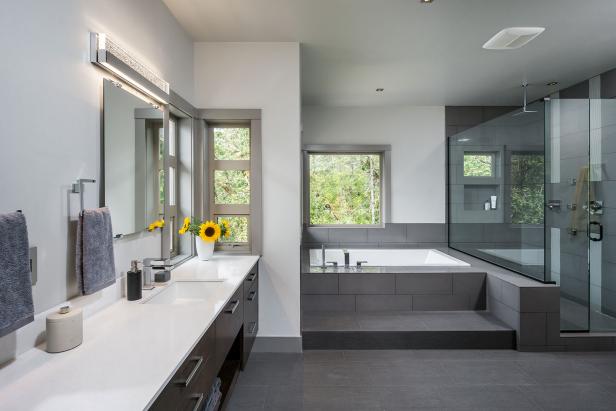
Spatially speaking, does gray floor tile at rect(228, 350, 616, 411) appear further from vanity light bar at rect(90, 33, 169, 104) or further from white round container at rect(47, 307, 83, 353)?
vanity light bar at rect(90, 33, 169, 104)

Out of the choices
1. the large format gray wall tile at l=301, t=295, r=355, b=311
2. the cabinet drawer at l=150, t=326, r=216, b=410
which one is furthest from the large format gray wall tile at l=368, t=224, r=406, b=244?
the cabinet drawer at l=150, t=326, r=216, b=410

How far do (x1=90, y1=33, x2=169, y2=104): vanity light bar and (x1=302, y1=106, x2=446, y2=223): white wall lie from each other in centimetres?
294

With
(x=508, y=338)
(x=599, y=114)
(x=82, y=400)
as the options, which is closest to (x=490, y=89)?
(x=599, y=114)

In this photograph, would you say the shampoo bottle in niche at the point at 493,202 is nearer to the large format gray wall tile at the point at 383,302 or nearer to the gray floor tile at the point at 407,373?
the large format gray wall tile at the point at 383,302

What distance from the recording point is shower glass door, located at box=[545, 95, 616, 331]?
10.5 ft

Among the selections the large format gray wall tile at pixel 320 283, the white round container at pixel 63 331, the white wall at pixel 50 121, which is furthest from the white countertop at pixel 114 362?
the large format gray wall tile at pixel 320 283

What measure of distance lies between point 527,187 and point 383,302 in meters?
1.70

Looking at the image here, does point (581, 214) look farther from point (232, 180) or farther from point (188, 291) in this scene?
point (188, 291)

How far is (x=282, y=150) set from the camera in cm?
310

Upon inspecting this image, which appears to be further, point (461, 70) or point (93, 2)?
point (461, 70)

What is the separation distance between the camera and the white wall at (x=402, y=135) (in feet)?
16.8

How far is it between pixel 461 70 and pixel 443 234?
226 centimetres

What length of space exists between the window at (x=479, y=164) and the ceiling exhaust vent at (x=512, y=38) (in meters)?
1.36

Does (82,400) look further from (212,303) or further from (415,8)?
(415,8)
